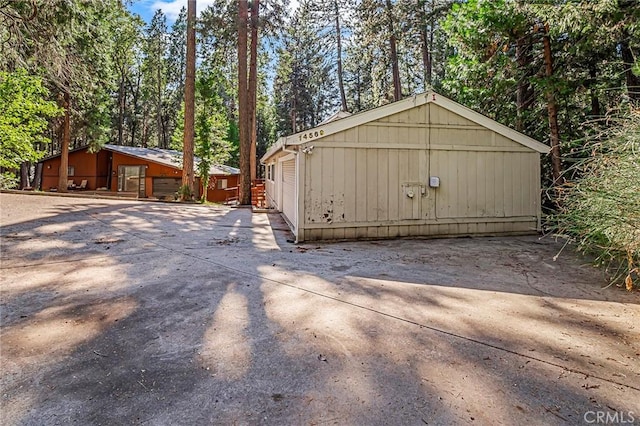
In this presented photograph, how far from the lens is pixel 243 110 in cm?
1344

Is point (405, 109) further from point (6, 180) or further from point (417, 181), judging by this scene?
point (6, 180)

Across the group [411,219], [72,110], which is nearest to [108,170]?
[72,110]

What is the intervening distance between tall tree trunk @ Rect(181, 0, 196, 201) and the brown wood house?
20.8ft

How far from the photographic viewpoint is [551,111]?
8359mm

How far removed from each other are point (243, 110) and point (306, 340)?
40.0 feet

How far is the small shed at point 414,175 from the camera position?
6.69 meters

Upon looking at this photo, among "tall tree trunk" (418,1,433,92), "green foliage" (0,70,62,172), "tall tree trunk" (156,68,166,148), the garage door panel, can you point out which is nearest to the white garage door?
"tall tree trunk" (418,1,433,92)

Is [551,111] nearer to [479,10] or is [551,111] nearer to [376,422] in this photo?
[479,10]

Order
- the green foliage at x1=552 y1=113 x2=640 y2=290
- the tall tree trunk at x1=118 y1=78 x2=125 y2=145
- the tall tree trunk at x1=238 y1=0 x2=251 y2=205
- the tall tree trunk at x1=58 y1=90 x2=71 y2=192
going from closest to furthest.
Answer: the green foliage at x1=552 y1=113 x2=640 y2=290 < the tall tree trunk at x1=238 y1=0 x2=251 y2=205 < the tall tree trunk at x1=58 y1=90 x2=71 y2=192 < the tall tree trunk at x1=118 y1=78 x2=125 y2=145

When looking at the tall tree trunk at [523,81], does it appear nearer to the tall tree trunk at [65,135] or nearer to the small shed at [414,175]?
the small shed at [414,175]

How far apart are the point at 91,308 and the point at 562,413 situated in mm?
3465

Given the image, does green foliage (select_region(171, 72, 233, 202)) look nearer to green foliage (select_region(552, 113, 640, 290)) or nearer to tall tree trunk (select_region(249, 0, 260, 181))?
tall tree trunk (select_region(249, 0, 260, 181))

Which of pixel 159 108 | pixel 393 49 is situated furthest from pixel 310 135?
pixel 159 108

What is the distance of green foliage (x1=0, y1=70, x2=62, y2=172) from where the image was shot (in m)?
11.4
